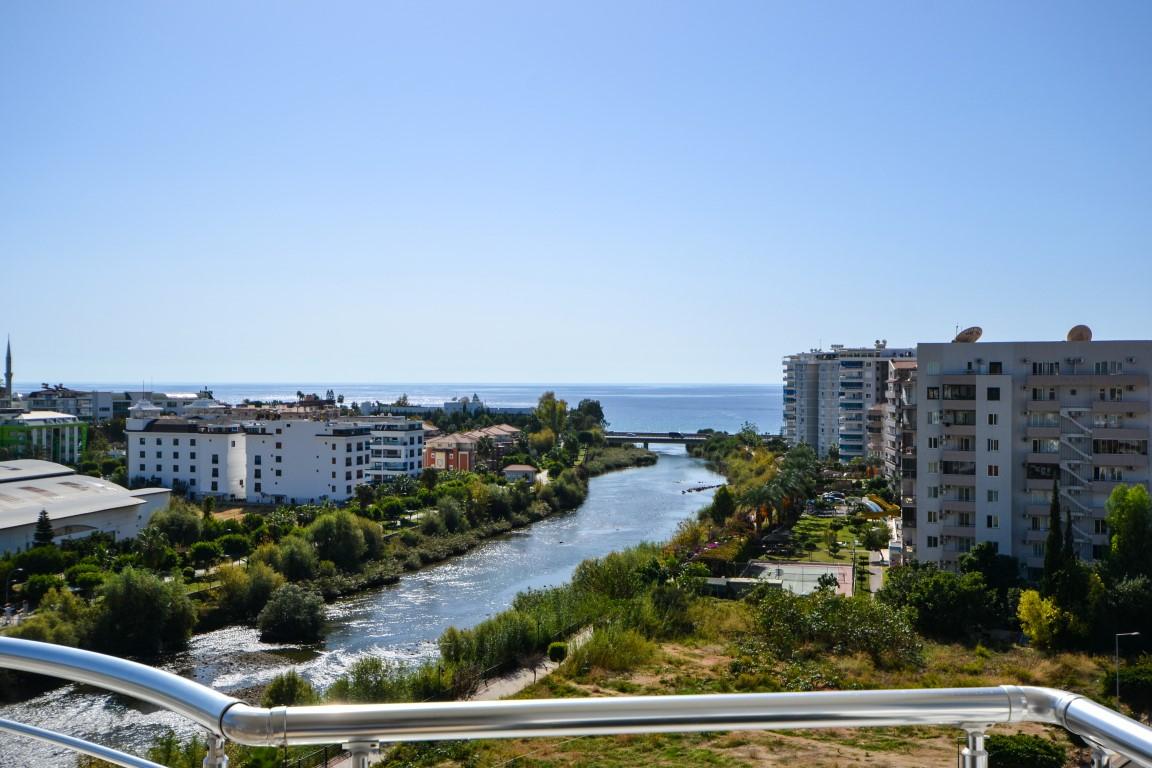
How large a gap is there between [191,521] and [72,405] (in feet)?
101

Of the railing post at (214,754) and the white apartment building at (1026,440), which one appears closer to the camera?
the railing post at (214,754)

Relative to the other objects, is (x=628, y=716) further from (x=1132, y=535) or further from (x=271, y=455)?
(x=271, y=455)

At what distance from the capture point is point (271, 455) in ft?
85.7

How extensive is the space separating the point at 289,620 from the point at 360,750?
44.4 feet

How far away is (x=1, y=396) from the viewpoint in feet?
136

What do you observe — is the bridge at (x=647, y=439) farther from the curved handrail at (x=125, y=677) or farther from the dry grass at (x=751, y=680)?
the curved handrail at (x=125, y=677)

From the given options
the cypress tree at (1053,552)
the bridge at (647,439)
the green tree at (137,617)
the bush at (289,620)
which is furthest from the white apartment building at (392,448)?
the bridge at (647,439)

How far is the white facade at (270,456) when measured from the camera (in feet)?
83.8

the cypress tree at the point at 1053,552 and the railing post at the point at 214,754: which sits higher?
the railing post at the point at 214,754

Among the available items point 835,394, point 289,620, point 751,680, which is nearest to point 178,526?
point 289,620

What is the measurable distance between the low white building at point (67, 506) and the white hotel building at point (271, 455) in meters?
4.49

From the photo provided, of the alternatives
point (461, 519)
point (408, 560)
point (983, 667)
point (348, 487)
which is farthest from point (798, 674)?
point (348, 487)

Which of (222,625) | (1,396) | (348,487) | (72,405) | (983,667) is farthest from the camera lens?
(72,405)

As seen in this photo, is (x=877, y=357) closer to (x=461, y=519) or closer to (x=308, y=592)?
(x=461, y=519)
